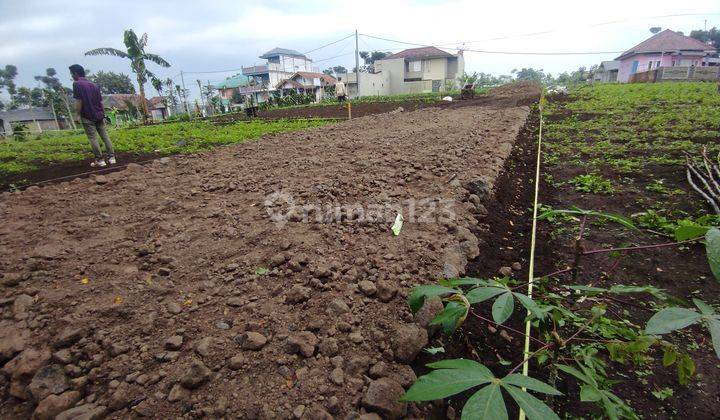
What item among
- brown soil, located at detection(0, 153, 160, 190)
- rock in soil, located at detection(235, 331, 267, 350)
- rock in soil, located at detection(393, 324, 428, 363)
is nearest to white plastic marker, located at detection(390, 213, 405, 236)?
rock in soil, located at detection(393, 324, 428, 363)

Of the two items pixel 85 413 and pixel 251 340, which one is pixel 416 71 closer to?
pixel 251 340

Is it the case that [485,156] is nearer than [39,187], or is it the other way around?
[39,187]

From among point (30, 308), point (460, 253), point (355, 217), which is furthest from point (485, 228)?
point (30, 308)

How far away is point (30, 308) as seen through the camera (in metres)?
2.00

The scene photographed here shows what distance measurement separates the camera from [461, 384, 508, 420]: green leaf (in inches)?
26.6

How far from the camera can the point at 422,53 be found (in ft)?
129

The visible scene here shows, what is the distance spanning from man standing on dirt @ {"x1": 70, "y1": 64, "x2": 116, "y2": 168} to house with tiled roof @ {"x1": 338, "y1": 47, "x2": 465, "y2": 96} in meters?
34.7

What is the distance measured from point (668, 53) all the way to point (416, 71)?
23319 mm

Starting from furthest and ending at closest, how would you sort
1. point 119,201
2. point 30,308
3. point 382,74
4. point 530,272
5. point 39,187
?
point 382,74, point 39,187, point 119,201, point 530,272, point 30,308

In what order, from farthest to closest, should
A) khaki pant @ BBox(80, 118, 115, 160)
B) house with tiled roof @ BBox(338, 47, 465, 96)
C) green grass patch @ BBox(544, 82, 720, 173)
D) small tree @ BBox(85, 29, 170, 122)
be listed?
house with tiled roof @ BBox(338, 47, 465, 96), small tree @ BBox(85, 29, 170, 122), green grass patch @ BBox(544, 82, 720, 173), khaki pant @ BBox(80, 118, 115, 160)

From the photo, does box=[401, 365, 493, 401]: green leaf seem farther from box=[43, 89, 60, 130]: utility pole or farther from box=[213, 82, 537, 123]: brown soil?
box=[43, 89, 60, 130]: utility pole

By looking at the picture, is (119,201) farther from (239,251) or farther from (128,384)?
(128,384)

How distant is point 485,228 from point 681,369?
2.31 meters

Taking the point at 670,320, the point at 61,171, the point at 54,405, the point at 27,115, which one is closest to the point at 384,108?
the point at 61,171
